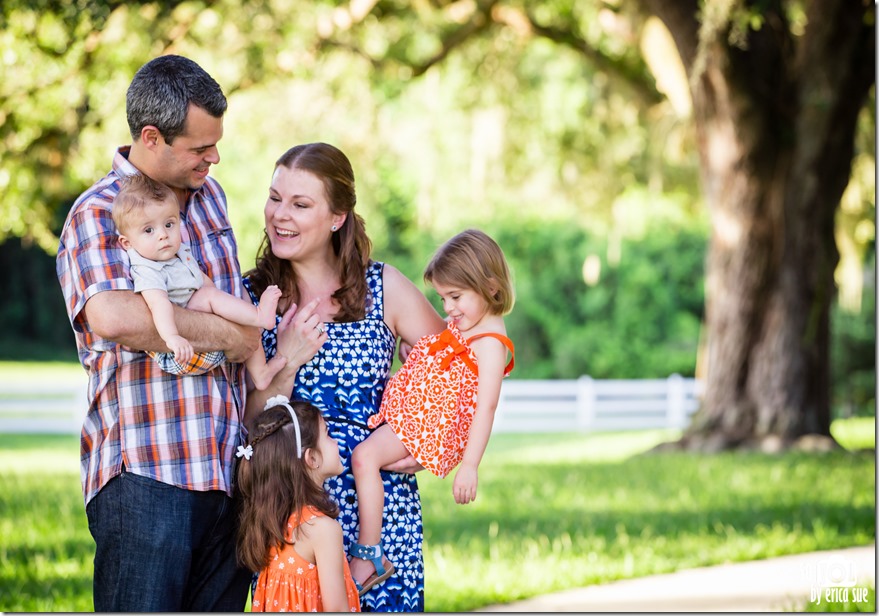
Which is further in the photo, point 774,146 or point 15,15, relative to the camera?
point 774,146

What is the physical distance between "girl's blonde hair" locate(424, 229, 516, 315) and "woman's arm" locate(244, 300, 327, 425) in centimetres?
40

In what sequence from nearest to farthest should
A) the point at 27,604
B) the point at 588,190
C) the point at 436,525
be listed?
the point at 27,604 < the point at 436,525 < the point at 588,190

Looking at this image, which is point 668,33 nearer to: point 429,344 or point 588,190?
point 588,190

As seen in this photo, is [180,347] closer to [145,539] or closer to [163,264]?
[163,264]

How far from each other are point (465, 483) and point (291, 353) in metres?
0.63

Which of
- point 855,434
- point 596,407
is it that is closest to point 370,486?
point 855,434

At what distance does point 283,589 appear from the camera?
3.13 m

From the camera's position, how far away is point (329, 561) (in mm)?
3078

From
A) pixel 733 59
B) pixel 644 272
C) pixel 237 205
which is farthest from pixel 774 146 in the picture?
pixel 237 205

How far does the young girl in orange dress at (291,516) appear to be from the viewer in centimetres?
304

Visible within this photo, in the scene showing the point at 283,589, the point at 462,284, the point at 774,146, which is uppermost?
the point at 774,146

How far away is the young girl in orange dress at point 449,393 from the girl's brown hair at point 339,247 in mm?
225

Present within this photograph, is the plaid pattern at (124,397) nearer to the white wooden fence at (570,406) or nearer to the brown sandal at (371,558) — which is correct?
the brown sandal at (371,558)

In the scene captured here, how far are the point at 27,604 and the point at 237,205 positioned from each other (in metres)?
20.8
